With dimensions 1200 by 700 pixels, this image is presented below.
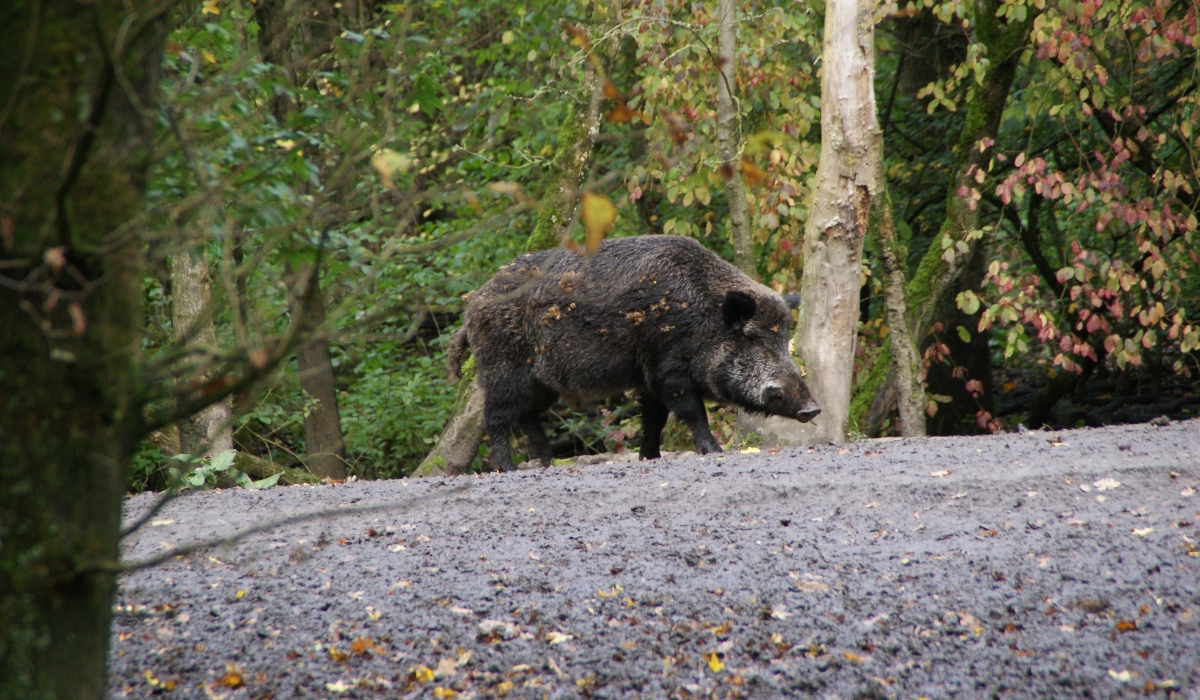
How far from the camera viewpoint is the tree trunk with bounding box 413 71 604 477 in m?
Result: 8.94

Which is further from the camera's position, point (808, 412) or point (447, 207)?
point (447, 207)

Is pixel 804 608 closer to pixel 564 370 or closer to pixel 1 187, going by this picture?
pixel 1 187

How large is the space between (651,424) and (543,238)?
2.27 m

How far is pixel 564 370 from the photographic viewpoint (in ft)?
24.9

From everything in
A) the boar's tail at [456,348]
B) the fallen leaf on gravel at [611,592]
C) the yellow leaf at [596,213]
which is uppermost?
the yellow leaf at [596,213]

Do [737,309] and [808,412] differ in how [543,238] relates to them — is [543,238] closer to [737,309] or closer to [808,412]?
[737,309]

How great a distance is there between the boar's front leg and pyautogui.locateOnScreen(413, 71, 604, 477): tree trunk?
2.04 metres

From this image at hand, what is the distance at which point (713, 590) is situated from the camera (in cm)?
372

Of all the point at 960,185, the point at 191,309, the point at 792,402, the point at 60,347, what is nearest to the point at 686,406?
the point at 792,402

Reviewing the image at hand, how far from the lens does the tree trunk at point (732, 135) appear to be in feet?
27.1

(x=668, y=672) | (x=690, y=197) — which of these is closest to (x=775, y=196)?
(x=690, y=197)

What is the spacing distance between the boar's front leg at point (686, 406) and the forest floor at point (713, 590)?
2.03 metres

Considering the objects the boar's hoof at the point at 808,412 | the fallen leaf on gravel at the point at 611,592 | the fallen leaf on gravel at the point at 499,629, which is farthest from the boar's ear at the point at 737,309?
the fallen leaf on gravel at the point at 499,629

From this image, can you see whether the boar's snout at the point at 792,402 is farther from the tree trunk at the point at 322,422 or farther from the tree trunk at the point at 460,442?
the tree trunk at the point at 322,422
